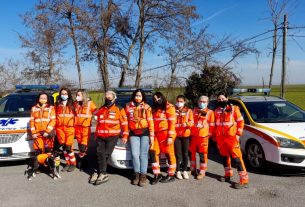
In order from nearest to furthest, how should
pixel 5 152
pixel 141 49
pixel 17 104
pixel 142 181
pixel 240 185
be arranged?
pixel 240 185 → pixel 142 181 → pixel 5 152 → pixel 17 104 → pixel 141 49

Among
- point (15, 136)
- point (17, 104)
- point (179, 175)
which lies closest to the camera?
point (179, 175)

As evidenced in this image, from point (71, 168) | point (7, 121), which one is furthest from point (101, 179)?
point (7, 121)

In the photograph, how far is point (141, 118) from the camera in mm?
5199

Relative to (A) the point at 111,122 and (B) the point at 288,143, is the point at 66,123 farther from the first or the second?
(B) the point at 288,143

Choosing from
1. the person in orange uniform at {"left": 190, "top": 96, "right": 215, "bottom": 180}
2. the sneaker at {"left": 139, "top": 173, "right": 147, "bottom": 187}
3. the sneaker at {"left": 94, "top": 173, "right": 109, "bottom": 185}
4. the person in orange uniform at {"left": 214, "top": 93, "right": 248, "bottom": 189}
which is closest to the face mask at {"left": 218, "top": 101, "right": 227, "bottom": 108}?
the person in orange uniform at {"left": 214, "top": 93, "right": 248, "bottom": 189}

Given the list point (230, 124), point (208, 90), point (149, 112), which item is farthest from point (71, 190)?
point (208, 90)

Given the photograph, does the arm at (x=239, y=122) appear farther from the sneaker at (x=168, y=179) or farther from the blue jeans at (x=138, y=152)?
the blue jeans at (x=138, y=152)

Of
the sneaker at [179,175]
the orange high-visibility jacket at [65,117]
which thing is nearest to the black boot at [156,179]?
the sneaker at [179,175]

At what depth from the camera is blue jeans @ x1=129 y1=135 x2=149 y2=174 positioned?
17.2ft

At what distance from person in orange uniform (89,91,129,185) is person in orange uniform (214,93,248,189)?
5.51ft

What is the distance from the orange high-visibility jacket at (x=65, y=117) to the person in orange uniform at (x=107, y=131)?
2.43ft

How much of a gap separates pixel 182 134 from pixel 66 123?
2.25 m

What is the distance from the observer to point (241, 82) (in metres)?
15.6

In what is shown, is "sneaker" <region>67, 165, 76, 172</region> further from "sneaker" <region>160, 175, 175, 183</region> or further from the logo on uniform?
"sneaker" <region>160, 175, 175, 183</region>
